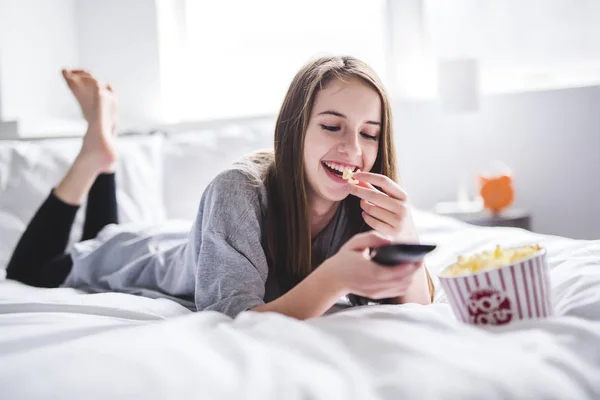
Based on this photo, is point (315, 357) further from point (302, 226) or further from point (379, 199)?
point (302, 226)

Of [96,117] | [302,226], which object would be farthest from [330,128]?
[96,117]

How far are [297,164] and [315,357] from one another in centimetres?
55

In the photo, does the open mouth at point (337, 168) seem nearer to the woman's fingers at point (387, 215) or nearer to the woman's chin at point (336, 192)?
the woman's chin at point (336, 192)

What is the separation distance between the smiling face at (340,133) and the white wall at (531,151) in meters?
1.45

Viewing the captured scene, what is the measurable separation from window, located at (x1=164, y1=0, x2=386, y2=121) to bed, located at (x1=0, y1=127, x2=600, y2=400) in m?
2.15

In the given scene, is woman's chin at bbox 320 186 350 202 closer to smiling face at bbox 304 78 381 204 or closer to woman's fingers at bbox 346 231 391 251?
smiling face at bbox 304 78 381 204

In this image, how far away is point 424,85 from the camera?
2.90 m

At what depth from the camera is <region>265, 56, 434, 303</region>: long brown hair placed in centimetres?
121

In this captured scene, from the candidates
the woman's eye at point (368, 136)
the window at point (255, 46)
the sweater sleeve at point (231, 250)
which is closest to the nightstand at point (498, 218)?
the window at point (255, 46)

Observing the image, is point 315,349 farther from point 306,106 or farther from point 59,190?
point 59,190

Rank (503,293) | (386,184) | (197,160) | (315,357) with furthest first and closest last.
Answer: (197,160)
(386,184)
(503,293)
(315,357)

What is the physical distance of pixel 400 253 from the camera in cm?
82

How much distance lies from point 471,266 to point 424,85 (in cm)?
216

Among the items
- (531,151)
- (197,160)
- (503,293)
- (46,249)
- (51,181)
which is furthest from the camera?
(531,151)
